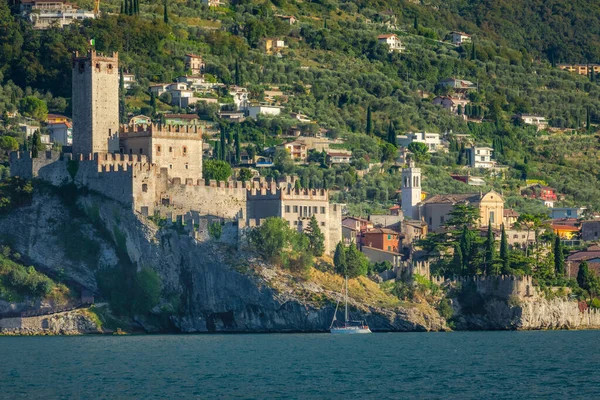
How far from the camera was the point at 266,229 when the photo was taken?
9788 cm

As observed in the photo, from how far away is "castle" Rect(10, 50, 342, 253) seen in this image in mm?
99562

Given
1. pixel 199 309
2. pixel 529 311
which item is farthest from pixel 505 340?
pixel 199 309

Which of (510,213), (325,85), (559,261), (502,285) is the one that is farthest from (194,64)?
(502,285)

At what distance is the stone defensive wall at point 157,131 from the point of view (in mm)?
103625

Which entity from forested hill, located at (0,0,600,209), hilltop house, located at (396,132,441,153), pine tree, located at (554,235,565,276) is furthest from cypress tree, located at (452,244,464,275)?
hilltop house, located at (396,132,441,153)

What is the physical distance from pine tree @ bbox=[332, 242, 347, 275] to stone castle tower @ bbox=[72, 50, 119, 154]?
611 inches

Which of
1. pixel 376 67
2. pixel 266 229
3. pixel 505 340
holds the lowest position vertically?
pixel 505 340

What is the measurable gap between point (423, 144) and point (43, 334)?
72.1 meters

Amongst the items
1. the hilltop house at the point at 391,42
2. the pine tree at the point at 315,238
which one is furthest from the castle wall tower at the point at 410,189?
the hilltop house at the point at 391,42

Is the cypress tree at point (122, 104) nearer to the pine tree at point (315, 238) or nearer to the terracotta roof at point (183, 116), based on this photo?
the terracotta roof at point (183, 116)

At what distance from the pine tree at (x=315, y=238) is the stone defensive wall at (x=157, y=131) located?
10219 mm

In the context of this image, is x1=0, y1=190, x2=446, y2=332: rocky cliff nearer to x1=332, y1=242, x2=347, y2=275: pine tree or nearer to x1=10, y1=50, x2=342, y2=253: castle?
x1=10, y1=50, x2=342, y2=253: castle

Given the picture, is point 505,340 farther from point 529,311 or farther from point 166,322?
point 166,322

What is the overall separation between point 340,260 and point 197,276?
880 centimetres
